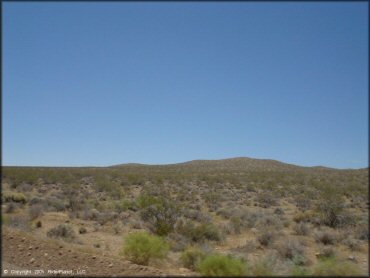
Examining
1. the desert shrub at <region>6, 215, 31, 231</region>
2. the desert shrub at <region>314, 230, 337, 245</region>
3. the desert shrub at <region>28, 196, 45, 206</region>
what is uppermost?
the desert shrub at <region>28, 196, 45, 206</region>

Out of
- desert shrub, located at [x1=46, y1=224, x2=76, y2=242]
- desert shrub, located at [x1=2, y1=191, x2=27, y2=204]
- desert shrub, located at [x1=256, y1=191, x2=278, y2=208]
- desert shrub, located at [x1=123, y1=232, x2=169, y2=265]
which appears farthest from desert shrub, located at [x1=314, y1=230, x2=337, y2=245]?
desert shrub, located at [x1=2, y1=191, x2=27, y2=204]

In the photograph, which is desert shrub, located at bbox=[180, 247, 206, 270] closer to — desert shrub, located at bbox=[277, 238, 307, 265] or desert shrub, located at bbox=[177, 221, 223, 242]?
desert shrub, located at bbox=[277, 238, 307, 265]

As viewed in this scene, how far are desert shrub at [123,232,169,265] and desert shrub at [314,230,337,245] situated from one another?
733 centimetres

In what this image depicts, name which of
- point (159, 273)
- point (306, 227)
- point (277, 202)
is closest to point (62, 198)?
point (277, 202)

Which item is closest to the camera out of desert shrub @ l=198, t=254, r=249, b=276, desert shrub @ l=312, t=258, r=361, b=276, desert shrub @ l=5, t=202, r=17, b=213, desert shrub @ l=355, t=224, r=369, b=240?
desert shrub @ l=312, t=258, r=361, b=276

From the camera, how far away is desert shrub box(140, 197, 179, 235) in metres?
19.9

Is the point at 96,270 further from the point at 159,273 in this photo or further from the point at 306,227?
the point at 306,227

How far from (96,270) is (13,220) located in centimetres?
935

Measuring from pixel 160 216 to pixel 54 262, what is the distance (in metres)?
7.82

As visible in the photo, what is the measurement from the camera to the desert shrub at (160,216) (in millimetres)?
19875

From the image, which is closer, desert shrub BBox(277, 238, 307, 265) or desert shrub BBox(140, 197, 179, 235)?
desert shrub BBox(277, 238, 307, 265)

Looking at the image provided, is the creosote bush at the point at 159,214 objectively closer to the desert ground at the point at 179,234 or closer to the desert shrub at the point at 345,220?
the desert ground at the point at 179,234

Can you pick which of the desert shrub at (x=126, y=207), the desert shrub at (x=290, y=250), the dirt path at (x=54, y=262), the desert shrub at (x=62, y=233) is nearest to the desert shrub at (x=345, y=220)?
the desert shrub at (x=290, y=250)

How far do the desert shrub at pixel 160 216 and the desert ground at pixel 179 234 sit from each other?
50mm
